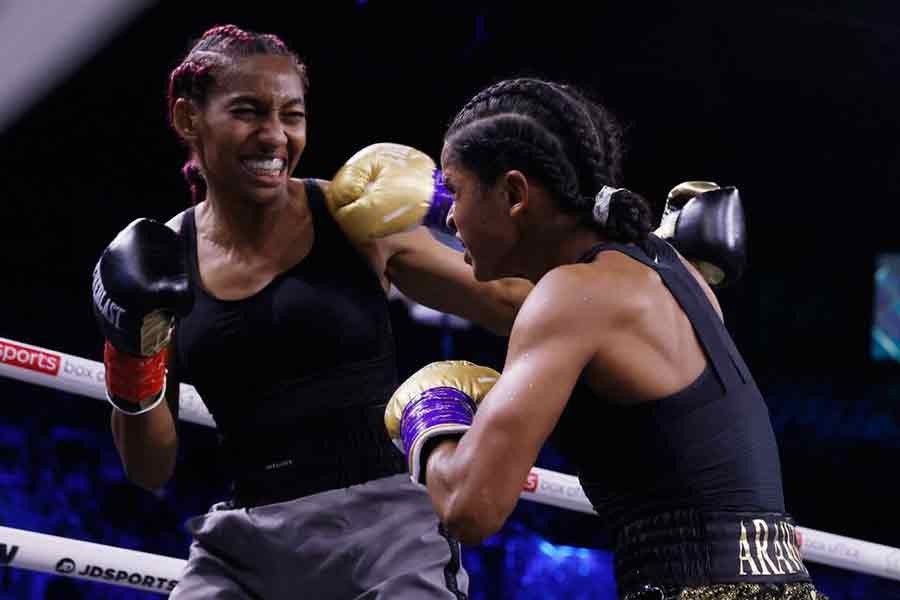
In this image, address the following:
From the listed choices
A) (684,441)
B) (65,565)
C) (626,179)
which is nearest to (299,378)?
(65,565)

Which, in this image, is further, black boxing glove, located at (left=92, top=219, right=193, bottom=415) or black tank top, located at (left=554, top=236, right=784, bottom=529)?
black boxing glove, located at (left=92, top=219, right=193, bottom=415)

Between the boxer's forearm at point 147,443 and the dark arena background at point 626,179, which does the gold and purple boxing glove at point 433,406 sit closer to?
the boxer's forearm at point 147,443

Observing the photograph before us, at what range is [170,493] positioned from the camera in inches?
137

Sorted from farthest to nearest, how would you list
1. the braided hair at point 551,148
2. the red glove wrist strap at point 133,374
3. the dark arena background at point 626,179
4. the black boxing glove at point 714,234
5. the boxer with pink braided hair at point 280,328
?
1. the dark arena background at point 626,179
2. the black boxing glove at point 714,234
3. the red glove wrist strap at point 133,374
4. the boxer with pink braided hair at point 280,328
5. the braided hair at point 551,148

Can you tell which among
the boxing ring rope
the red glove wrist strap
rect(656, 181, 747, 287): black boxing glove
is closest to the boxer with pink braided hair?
the red glove wrist strap

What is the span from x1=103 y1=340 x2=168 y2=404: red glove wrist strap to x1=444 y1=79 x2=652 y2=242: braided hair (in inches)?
22.5

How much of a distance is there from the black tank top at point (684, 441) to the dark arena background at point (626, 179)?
2.94ft

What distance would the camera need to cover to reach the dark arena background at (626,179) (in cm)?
342

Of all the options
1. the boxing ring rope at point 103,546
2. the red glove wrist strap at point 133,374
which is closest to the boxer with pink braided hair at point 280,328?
the red glove wrist strap at point 133,374

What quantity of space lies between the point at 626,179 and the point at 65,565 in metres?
3.64

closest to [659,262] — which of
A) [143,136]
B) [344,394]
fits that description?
[344,394]

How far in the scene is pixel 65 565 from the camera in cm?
162

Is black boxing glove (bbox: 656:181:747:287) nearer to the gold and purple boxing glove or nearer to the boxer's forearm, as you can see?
the gold and purple boxing glove

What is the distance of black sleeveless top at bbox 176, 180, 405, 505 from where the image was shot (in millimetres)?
1480
